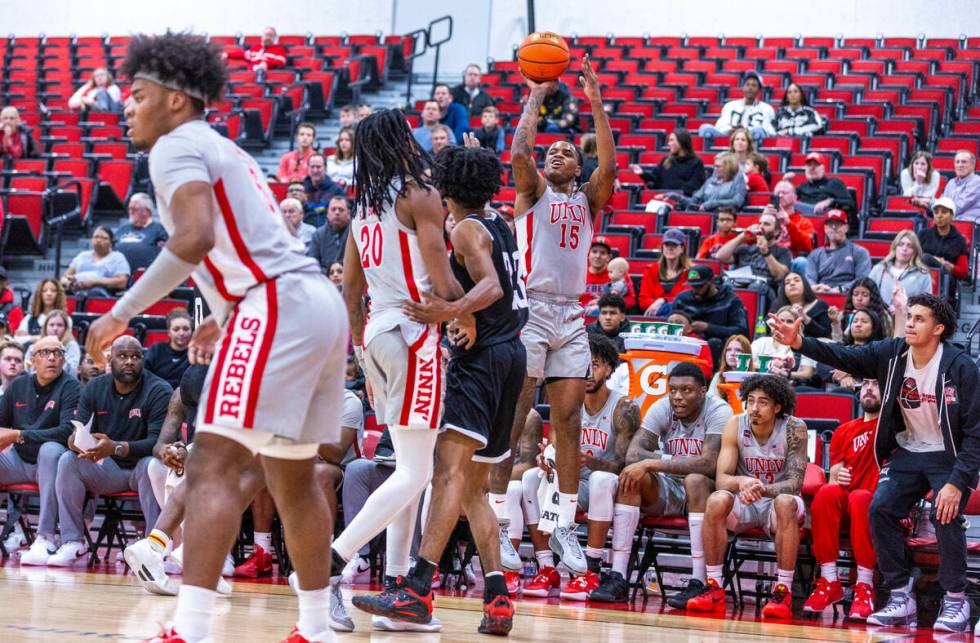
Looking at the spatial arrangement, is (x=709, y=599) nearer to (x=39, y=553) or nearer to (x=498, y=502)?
(x=498, y=502)

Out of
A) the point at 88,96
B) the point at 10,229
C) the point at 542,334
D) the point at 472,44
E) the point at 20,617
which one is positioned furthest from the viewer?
the point at 472,44

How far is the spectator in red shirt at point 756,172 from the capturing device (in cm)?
1274

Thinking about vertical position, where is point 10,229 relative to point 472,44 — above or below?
below

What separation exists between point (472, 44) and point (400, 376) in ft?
53.5

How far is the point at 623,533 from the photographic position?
7047 mm

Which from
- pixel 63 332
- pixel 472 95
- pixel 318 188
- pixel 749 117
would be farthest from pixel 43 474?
pixel 472 95

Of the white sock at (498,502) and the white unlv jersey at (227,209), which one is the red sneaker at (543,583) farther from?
the white unlv jersey at (227,209)

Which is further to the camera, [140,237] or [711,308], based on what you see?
[140,237]

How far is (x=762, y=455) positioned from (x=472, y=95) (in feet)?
33.2

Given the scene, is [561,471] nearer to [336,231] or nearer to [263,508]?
[263,508]

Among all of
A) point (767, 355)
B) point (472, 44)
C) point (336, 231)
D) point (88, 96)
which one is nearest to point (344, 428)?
point (767, 355)

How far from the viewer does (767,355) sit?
8922mm

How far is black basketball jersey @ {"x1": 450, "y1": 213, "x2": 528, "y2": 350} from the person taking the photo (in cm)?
518

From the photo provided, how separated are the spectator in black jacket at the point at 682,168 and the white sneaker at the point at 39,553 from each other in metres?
7.44
